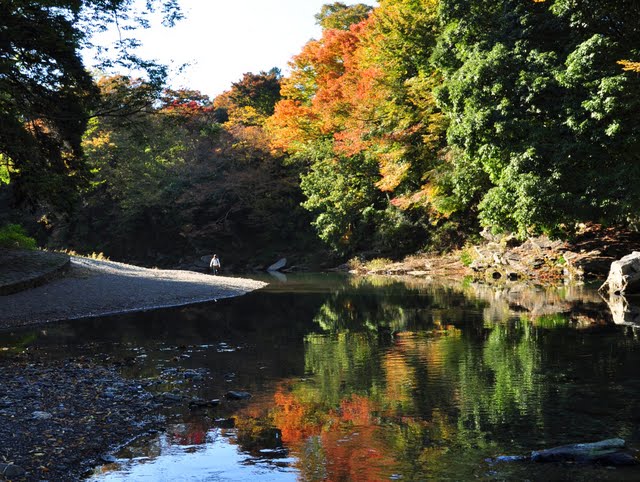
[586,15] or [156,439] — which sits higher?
[586,15]

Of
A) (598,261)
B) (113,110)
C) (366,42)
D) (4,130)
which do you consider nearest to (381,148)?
(366,42)

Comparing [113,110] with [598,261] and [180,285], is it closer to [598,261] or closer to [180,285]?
[180,285]

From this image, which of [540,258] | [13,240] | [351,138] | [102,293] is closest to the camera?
[102,293]

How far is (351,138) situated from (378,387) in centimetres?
2599

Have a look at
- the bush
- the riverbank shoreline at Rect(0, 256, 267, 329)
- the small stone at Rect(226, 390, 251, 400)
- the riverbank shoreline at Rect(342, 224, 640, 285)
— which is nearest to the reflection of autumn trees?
the small stone at Rect(226, 390, 251, 400)

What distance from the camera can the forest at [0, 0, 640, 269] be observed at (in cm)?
1584

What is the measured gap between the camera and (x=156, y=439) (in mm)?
6879

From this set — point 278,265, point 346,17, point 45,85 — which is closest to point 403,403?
point 45,85

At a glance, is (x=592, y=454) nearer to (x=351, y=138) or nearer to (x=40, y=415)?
(x=40, y=415)

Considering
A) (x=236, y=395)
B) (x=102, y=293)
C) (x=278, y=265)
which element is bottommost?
(x=236, y=395)

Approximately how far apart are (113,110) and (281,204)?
105 ft

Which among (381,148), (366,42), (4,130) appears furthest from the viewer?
(366,42)

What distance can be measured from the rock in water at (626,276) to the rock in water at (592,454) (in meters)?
14.8

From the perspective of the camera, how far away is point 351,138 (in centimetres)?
3388
